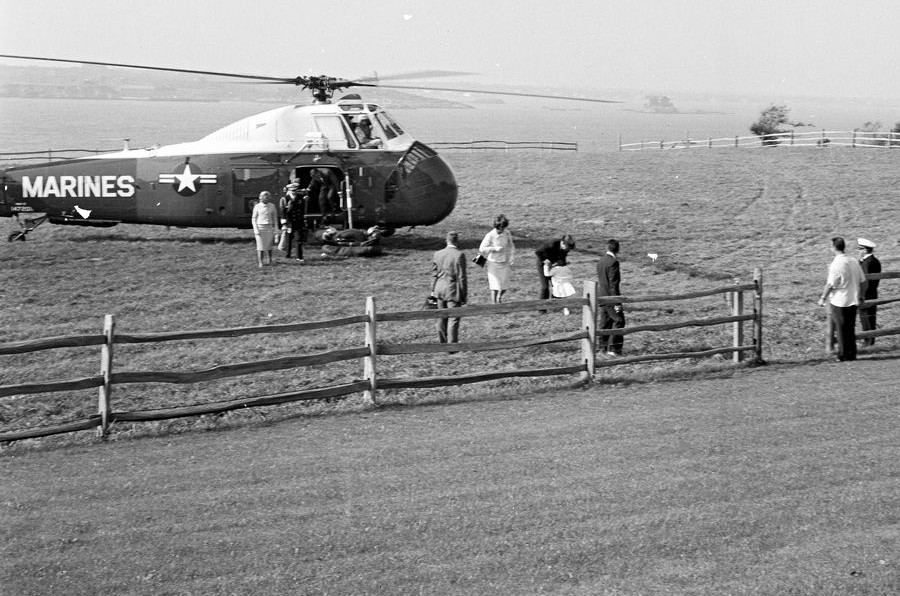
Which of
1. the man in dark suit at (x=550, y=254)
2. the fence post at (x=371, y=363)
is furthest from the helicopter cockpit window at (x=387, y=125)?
the fence post at (x=371, y=363)

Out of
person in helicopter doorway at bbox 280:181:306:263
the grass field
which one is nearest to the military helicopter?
person in helicopter doorway at bbox 280:181:306:263

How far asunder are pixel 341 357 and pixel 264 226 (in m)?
8.61

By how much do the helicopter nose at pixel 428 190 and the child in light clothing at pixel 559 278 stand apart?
247 inches

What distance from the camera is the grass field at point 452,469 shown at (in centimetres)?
741

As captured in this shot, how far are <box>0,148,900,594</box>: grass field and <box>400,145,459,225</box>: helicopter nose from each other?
9.99 feet

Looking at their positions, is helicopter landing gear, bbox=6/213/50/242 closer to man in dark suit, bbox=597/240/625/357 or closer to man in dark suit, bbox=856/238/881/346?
man in dark suit, bbox=597/240/625/357

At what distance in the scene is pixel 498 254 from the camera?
15.5 m

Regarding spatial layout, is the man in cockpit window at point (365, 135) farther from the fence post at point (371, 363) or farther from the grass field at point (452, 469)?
the fence post at point (371, 363)

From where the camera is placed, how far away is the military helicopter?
21.2 metres

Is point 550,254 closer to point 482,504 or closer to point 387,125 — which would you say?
point 387,125

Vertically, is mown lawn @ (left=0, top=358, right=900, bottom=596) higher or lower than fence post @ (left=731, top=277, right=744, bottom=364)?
lower

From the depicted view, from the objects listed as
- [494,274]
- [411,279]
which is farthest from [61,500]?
[411,279]

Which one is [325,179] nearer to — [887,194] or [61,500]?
[61,500]

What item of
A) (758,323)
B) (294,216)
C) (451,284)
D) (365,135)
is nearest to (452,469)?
(451,284)
